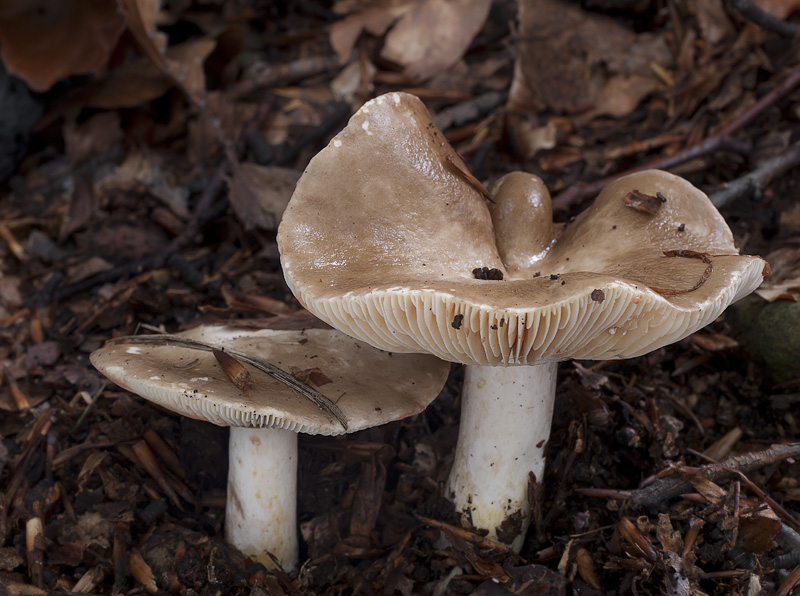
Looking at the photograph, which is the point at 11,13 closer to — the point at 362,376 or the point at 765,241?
the point at 362,376

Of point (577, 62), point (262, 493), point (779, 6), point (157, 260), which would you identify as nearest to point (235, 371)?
point (262, 493)

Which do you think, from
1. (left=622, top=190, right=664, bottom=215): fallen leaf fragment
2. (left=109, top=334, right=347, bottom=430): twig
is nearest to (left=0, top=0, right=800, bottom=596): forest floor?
(left=109, top=334, right=347, bottom=430): twig

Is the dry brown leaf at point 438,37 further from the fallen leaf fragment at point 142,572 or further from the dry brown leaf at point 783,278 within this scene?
the fallen leaf fragment at point 142,572

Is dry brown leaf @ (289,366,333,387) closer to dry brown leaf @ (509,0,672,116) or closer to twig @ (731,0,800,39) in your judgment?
dry brown leaf @ (509,0,672,116)

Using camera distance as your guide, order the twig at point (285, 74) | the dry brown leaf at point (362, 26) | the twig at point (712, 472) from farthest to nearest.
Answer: the twig at point (285, 74) → the dry brown leaf at point (362, 26) → the twig at point (712, 472)

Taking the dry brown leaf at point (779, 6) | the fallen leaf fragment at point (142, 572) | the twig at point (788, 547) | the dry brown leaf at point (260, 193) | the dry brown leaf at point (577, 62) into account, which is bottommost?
the fallen leaf fragment at point (142, 572)

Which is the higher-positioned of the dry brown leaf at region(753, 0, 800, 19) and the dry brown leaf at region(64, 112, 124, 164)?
the dry brown leaf at region(753, 0, 800, 19)

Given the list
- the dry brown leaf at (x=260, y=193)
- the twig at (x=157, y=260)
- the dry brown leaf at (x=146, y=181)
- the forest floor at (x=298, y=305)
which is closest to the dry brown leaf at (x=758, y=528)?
the forest floor at (x=298, y=305)
